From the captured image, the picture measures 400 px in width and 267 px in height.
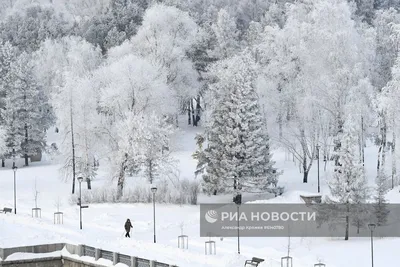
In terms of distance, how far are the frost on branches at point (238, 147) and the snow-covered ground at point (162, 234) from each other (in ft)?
4.54

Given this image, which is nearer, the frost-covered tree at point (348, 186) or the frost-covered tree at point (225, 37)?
the frost-covered tree at point (348, 186)

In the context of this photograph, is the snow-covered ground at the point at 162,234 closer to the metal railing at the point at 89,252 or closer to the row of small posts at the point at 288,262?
the row of small posts at the point at 288,262

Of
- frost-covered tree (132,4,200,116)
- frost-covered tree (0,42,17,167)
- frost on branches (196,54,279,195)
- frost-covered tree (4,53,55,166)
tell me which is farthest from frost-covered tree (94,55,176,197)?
frost-covered tree (132,4,200,116)

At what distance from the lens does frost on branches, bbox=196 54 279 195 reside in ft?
176

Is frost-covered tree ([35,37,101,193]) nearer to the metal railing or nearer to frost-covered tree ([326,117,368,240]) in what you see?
the metal railing

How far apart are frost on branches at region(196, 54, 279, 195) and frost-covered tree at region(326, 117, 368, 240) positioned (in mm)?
9651

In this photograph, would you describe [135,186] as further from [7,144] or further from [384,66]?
[384,66]

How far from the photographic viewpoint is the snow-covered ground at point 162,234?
116ft

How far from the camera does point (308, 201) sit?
4888 centimetres

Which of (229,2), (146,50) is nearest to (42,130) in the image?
(146,50)

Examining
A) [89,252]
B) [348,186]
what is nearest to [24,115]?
[348,186]

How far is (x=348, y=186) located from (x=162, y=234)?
1015 cm

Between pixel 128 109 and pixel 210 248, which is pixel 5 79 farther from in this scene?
pixel 210 248

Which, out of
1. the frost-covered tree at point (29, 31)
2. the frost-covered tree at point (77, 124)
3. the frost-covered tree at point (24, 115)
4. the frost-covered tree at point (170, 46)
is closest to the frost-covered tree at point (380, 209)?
the frost-covered tree at point (77, 124)
